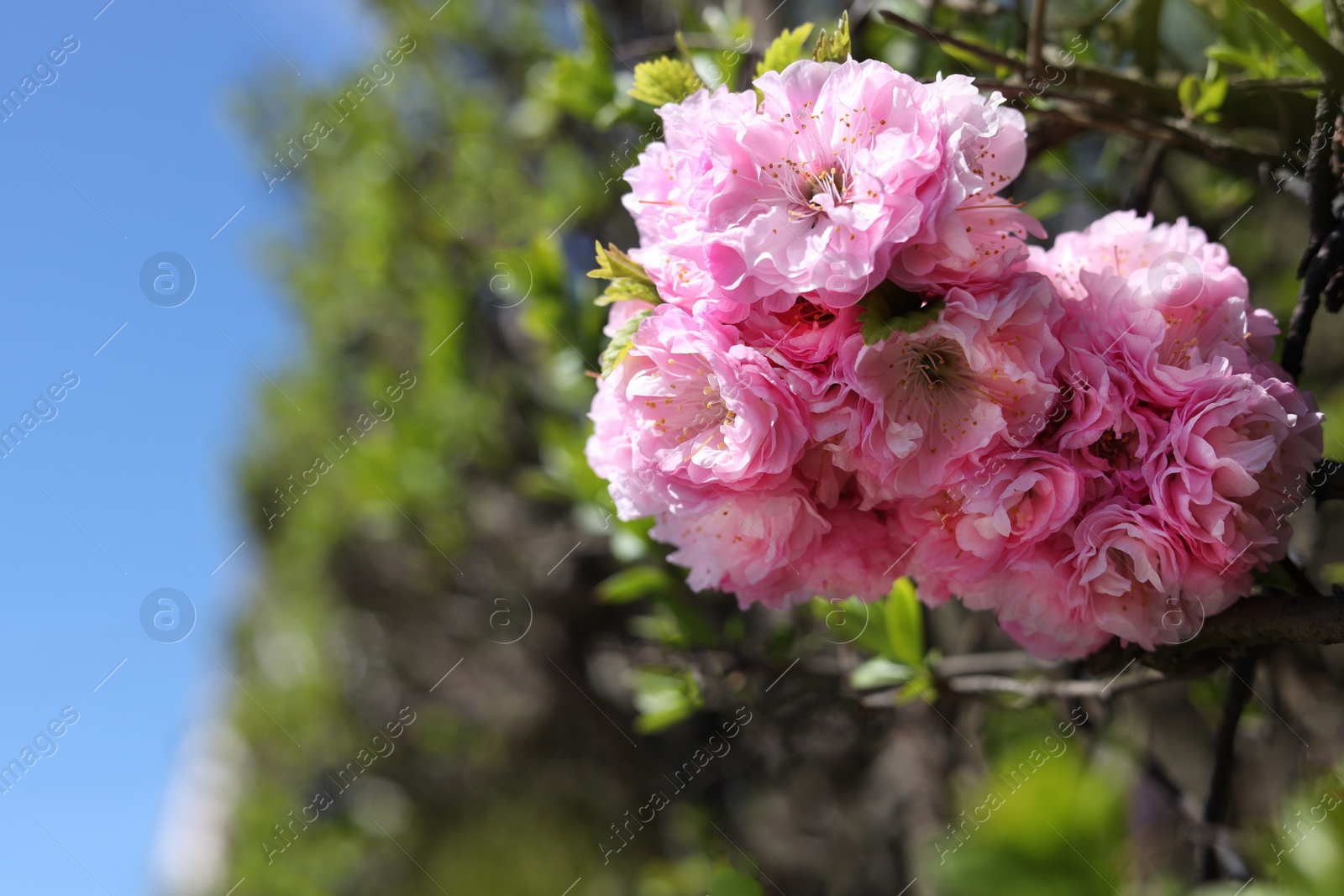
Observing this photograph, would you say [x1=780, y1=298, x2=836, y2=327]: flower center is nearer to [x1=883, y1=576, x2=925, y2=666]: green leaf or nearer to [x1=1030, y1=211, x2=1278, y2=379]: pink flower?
[x1=1030, y1=211, x2=1278, y2=379]: pink flower

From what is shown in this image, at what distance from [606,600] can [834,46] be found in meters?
1.31

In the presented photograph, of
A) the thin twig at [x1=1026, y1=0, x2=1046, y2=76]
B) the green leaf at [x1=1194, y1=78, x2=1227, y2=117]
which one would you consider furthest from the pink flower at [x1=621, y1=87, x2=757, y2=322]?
the green leaf at [x1=1194, y1=78, x2=1227, y2=117]

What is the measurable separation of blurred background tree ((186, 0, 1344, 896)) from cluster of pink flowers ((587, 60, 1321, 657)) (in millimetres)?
241

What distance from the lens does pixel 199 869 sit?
6.27m

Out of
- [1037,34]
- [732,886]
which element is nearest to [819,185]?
[1037,34]

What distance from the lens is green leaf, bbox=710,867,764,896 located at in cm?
104

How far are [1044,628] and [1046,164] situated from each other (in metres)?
1.57

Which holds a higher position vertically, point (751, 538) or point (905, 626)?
point (751, 538)

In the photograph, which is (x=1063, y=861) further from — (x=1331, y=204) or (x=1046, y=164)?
(x=1046, y=164)

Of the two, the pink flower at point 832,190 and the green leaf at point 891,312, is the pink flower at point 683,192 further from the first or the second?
the green leaf at point 891,312

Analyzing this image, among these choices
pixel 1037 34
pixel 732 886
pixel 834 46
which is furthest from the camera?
pixel 1037 34

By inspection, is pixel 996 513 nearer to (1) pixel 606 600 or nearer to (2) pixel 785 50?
(2) pixel 785 50

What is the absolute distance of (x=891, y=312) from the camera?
838 mm

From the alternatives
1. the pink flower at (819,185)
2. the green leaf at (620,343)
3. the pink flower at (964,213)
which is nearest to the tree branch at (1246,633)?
the pink flower at (964,213)
